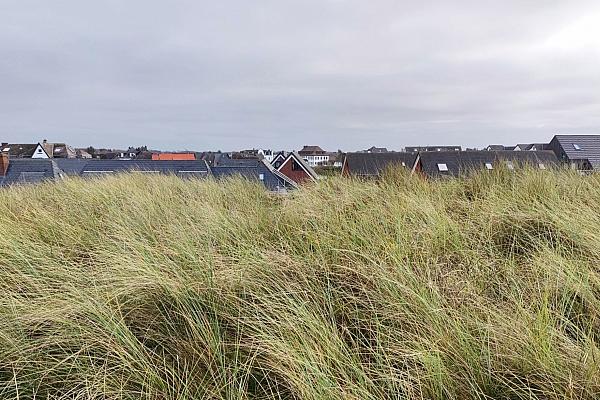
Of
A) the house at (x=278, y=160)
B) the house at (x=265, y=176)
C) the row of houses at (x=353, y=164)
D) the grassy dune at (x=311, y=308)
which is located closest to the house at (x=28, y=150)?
the row of houses at (x=353, y=164)

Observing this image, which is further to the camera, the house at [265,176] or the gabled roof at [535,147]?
the gabled roof at [535,147]

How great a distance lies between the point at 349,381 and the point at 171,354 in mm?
640

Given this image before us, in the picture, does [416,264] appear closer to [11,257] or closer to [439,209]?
[439,209]

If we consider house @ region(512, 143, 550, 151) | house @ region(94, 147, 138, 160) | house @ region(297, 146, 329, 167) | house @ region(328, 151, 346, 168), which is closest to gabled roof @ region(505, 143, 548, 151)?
house @ region(512, 143, 550, 151)

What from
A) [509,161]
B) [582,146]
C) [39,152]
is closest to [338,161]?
[39,152]

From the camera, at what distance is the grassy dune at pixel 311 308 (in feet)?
3.51

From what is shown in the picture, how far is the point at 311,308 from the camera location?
1409 millimetres

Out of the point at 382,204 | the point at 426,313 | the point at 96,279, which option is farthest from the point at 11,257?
the point at 382,204

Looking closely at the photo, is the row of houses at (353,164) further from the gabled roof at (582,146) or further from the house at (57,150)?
the house at (57,150)

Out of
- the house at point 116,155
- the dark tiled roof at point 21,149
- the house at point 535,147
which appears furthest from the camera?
the house at point 116,155

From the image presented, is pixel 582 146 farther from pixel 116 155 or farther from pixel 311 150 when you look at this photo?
pixel 311 150

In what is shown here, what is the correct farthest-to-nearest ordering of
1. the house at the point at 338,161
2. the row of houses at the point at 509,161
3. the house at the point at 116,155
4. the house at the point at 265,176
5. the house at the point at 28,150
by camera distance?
the house at the point at 116,155
the house at the point at 28,150
the house at the point at 338,161
the house at the point at 265,176
the row of houses at the point at 509,161

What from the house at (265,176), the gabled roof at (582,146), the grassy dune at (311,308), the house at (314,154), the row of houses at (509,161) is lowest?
the grassy dune at (311,308)

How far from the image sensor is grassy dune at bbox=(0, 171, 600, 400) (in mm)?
1070
